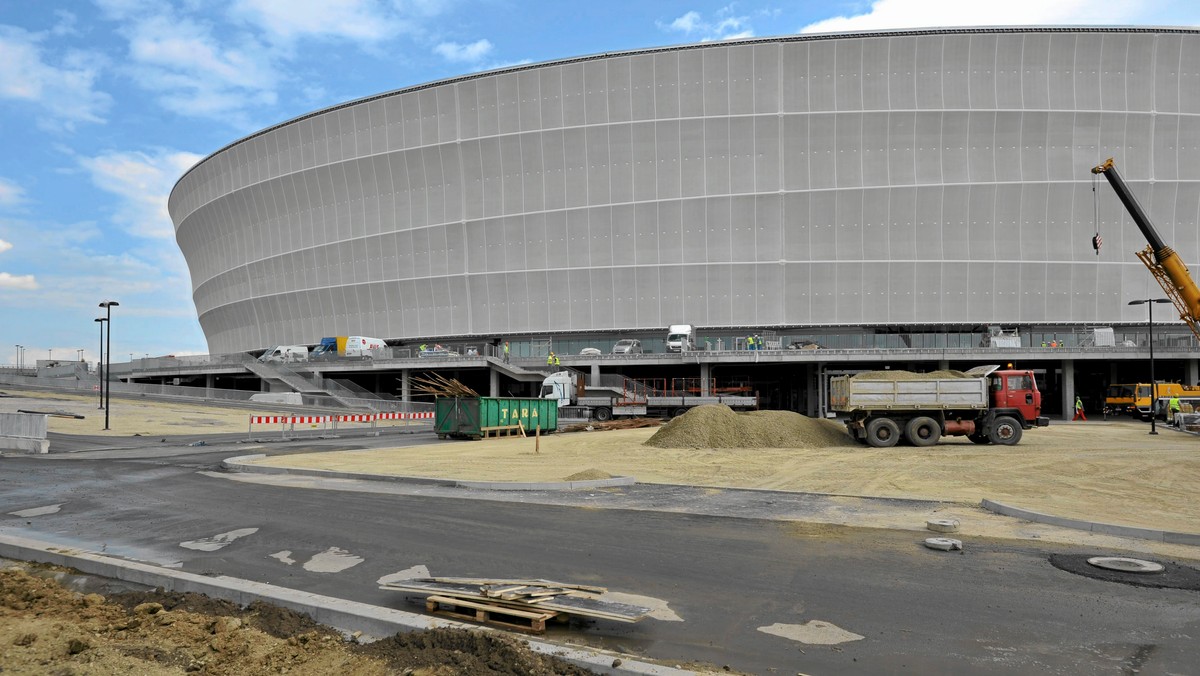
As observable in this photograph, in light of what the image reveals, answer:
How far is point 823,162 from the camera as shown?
184 feet

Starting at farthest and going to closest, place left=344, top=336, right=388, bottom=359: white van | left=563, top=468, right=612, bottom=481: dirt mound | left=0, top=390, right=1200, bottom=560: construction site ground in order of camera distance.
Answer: left=344, top=336, right=388, bottom=359: white van
left=563, top=468, right=612, bottom=481: dirt mound
left=0, top=390, right=1200, bottom=560: construction site ground

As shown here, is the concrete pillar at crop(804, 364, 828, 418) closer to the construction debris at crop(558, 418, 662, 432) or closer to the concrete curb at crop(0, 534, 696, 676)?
the construction debris at crop(558, 418, 662, 432)

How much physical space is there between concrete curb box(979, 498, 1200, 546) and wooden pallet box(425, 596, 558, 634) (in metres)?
8.35

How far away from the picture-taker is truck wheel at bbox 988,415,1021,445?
2622 centimetres

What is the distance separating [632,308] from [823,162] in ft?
56.7

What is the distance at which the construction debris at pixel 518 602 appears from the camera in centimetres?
630

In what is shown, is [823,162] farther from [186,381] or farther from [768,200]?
[186,381]

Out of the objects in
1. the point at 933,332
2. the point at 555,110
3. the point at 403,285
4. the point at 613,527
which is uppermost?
Answer: the point at 555,110

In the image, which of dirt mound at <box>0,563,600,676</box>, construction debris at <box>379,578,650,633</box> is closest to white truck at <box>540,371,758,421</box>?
construction debris at <box>379,578,650,633</box>

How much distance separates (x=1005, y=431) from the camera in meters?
26.3

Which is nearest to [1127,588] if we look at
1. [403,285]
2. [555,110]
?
[555,110]

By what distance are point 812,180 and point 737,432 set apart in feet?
113

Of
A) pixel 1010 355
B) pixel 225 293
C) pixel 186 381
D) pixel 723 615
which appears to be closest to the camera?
pixel 723 615

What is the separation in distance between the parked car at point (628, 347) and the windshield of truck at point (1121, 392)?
1174 inches
